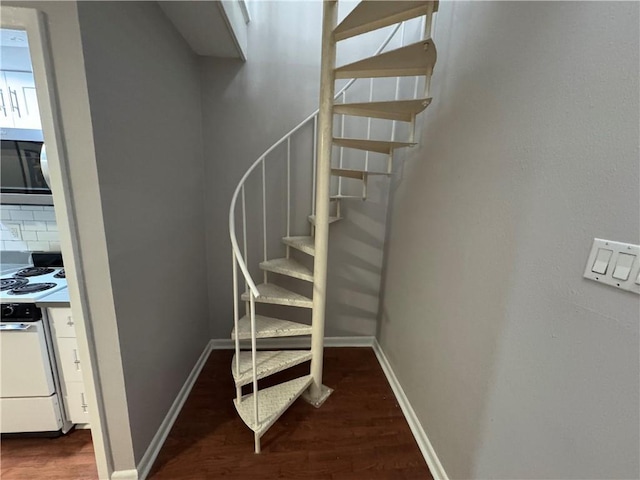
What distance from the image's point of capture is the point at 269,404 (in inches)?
63.9

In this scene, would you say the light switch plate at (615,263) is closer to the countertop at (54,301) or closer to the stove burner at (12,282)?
the countertop at (54,301)

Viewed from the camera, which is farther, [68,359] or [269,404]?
[269,404]

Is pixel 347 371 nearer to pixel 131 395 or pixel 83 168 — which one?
pixel 131 395

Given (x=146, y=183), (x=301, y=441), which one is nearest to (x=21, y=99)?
(x=146, y=183)

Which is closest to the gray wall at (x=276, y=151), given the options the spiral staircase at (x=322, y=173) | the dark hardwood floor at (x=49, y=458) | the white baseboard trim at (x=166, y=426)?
the spiral staircase at (x=322, y=173)

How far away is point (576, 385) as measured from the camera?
0.79m

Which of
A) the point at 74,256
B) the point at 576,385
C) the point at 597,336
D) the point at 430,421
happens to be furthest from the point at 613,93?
the point at 74,256

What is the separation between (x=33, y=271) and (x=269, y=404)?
5.96ft

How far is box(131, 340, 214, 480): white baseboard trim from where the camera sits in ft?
4.54

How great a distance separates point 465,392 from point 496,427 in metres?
0.18

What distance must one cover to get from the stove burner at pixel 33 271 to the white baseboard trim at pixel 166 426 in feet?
4.00

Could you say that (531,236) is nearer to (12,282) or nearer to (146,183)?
(146,183)

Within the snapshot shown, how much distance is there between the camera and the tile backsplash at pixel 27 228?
177cm

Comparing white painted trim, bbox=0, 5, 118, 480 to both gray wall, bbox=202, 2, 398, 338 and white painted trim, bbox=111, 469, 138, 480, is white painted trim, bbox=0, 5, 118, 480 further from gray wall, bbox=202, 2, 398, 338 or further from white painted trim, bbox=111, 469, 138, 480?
gray wall, bbox=202, 2, 398, 338
